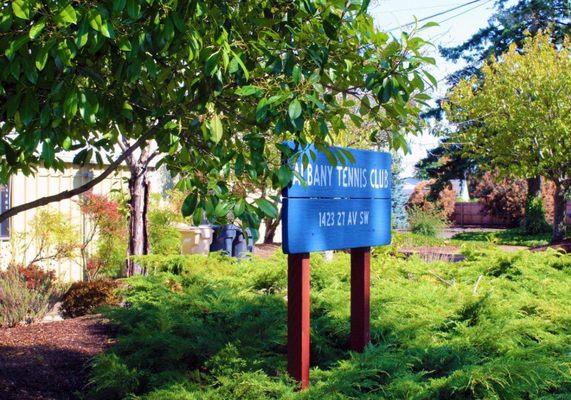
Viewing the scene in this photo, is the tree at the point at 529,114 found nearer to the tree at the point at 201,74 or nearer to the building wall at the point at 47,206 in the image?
the building wall at the point at 47,206

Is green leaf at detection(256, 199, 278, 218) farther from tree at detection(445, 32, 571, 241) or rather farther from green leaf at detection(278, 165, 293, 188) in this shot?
tree at detection(445, 32, 571, 241)

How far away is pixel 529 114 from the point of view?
21.3 meters

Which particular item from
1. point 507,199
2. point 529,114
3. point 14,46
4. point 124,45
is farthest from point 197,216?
point 507,199

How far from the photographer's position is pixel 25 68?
286 centimetres

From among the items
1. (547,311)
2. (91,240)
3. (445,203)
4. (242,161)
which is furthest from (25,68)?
(445,203)

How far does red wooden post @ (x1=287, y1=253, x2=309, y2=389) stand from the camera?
4.11 m

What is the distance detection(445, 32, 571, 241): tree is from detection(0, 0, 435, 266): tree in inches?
689

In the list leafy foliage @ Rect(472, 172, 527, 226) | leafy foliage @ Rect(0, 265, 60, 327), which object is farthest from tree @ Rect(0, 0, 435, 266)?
leafy foliage @ Rect(472, 172, 527, 226)

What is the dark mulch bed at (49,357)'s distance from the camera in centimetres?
468

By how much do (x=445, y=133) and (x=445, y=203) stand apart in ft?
47.3

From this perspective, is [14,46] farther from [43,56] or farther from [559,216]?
[559,216]

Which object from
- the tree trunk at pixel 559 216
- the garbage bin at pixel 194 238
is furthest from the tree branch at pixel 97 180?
the tree trunk at pixel 559 216

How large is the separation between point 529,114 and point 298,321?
61.9ft

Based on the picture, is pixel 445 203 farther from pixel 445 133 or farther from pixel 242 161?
pixel 242 161
